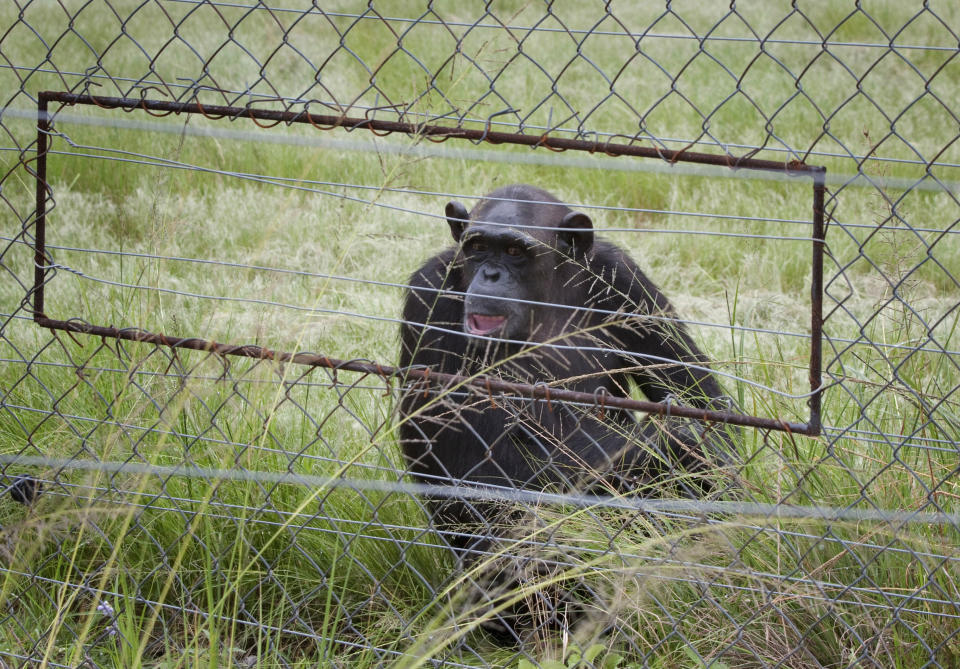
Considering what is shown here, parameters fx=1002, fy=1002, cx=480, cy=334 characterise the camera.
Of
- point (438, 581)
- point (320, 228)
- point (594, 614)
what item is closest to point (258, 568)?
point (438, 581)

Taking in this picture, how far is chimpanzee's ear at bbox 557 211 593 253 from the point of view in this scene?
4.41m

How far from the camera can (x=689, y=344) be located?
460 centimetres

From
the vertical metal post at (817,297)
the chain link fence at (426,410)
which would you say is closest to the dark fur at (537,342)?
the chain link fence at (426,410)

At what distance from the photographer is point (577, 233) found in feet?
14.9

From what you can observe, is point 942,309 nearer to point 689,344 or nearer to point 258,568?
point 689,344

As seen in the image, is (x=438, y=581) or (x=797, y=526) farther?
(x=438, y=581)

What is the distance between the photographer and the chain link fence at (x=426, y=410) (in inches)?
113

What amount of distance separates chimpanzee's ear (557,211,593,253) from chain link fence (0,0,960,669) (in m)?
0.27

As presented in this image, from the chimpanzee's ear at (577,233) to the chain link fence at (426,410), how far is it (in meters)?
0.27

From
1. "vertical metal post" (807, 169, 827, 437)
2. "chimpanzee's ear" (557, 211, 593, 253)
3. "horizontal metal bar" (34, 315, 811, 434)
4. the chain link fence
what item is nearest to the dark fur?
"chimpanzee's ear" (557, 211, 593, 253)

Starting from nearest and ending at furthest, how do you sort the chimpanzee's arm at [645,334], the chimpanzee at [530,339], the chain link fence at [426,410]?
1. the chain link fence at [426,410]
2. the chimpanzee at [530,339]
3. the chimpanzee's arm at [645,334]

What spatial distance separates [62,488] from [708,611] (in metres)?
2.37

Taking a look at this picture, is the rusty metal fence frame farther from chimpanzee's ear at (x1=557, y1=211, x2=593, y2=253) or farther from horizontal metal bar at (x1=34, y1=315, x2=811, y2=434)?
chimpanzee's ear at (x1=557, y1=211, x2=593, y2=253)

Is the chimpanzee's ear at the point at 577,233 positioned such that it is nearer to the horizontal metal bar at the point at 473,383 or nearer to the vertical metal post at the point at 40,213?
the horizontal metal bar at the point at 473,383
